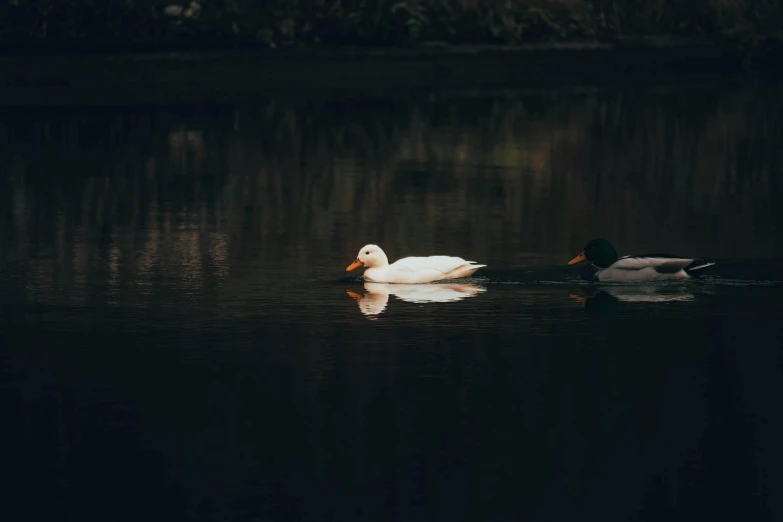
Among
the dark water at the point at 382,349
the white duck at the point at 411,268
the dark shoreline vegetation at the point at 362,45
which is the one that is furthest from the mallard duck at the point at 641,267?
the dark shoreline vegetation at the point at 362,45

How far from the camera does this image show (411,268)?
20.4 metres

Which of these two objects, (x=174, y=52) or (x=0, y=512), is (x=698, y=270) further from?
(x=174, y=52)

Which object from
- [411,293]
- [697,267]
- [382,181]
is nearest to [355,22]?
[382,181]

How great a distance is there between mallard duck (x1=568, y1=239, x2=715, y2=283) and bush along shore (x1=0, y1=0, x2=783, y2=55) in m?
36.0

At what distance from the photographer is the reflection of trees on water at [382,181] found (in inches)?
948

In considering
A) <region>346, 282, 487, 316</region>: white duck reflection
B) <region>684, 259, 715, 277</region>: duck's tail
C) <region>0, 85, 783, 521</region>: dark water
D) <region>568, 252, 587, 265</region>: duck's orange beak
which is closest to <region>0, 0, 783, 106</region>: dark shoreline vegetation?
<region>0, 85, 783, 521</region>: dark water

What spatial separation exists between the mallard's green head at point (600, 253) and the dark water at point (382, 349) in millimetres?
395

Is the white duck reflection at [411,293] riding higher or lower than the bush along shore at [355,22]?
lower

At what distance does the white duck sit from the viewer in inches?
795

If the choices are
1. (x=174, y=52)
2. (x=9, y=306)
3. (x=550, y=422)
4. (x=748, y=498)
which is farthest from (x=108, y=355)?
(x=174, y=52)

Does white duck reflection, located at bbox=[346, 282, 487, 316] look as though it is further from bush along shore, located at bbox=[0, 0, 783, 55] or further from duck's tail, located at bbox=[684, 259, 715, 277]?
bush along shore, located at bbox=[0, 0, 783, 55]

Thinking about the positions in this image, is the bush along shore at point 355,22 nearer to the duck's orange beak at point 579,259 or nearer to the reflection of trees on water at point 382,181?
the reflection of trees on water at point 382,181

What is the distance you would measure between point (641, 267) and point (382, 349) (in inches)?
170

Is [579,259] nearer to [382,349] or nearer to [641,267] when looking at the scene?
[641,267]
